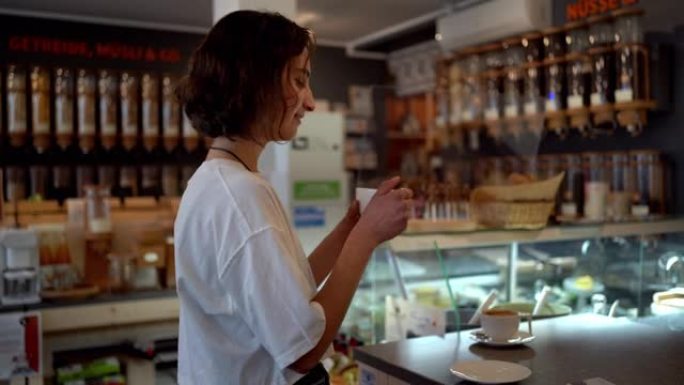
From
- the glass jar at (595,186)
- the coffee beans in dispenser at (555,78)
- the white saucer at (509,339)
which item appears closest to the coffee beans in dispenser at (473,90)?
the coffee beans in dispenser at (555,78)

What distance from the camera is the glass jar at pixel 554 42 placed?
4758mm

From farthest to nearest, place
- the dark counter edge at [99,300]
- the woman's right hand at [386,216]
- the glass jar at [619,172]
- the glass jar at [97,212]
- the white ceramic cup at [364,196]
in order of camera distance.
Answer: the glass jar at [619,172] → the glass jar at [97,212] → the dark counter edge at [99,300] → the white ceramic cup at [364,196] → the woman's right hand at [386,216]

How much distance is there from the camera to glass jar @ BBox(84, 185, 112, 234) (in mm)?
3738

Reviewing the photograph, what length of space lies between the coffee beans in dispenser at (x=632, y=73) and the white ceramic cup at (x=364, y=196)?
10.5ft

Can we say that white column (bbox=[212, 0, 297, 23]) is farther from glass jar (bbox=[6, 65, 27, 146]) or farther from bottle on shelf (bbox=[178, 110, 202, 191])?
glass jar (bbox=[6, 65, 27, 146])

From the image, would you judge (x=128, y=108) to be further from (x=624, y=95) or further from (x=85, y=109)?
(x=624, y=95)

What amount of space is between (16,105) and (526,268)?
4.57 m

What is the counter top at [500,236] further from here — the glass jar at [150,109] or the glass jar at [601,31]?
the glass jar at [150,109]

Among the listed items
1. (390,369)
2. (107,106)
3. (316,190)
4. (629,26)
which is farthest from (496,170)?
(390,369)

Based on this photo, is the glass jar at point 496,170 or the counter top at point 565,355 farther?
the glass jar at point 496,170

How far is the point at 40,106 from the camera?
577 cm

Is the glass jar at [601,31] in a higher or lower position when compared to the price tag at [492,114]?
higher

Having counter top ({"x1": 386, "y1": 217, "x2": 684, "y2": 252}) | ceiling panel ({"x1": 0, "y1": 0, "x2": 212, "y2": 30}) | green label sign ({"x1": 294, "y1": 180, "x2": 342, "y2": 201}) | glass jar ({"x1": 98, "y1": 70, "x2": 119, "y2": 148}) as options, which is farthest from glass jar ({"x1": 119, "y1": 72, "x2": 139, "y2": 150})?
counter top ({"x1": 386, "y1": 217, "x2": 684, "y2": 252})

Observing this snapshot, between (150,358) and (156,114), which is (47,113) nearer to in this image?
(156,114)
